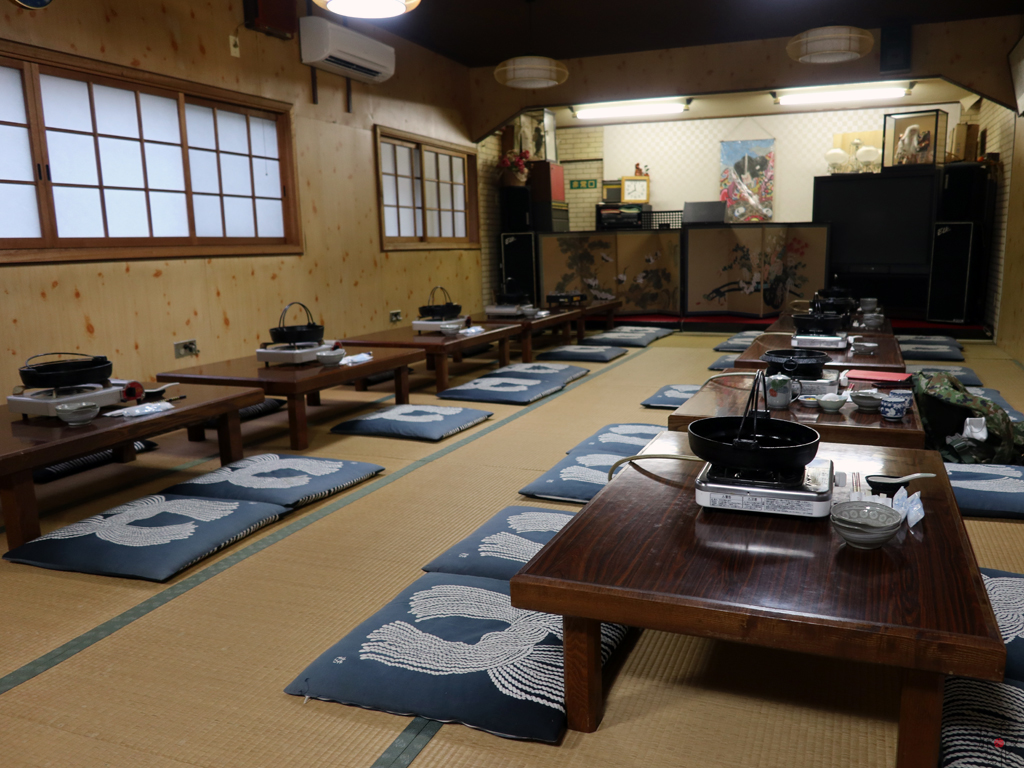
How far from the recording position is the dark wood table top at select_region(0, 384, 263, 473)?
250 centimetres

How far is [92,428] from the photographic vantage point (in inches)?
109

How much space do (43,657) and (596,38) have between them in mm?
7050

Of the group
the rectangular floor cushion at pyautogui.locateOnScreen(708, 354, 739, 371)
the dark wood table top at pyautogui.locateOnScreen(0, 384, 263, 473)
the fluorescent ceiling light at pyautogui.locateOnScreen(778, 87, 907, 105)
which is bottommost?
the rectangular floor cushion at pyautogui.locateOnScreen(708, 354, 739, 371)

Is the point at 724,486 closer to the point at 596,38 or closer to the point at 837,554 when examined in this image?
the point at 837,554

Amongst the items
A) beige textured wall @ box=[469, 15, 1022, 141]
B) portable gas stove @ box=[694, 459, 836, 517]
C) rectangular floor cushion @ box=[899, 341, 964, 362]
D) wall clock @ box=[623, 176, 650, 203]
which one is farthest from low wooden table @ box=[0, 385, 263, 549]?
wall clock @ box=[623, 176, 650, 203]

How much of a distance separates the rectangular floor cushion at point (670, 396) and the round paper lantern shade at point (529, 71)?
2.83 meters

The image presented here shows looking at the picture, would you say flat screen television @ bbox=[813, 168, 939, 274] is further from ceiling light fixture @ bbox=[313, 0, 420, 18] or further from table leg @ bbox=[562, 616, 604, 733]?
table leg @ bbox=[562, 616, 604, 733]

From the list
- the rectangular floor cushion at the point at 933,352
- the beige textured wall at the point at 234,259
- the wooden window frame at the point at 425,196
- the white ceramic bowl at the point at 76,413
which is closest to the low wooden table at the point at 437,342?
the beige textured wall at the point at 234,259

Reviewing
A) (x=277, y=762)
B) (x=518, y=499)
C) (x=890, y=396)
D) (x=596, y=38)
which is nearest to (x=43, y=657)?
(x=277, y=762)

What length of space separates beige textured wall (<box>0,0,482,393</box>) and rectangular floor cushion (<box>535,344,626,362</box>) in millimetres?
1571

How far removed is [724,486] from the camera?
5.26ft

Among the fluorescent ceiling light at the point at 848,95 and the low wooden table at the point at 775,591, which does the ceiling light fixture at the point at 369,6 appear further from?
the fluorescent ceiling light at the point at 848,95

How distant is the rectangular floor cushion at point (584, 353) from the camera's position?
21.3 ft

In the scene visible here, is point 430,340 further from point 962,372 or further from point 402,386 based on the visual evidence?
point 962,372
